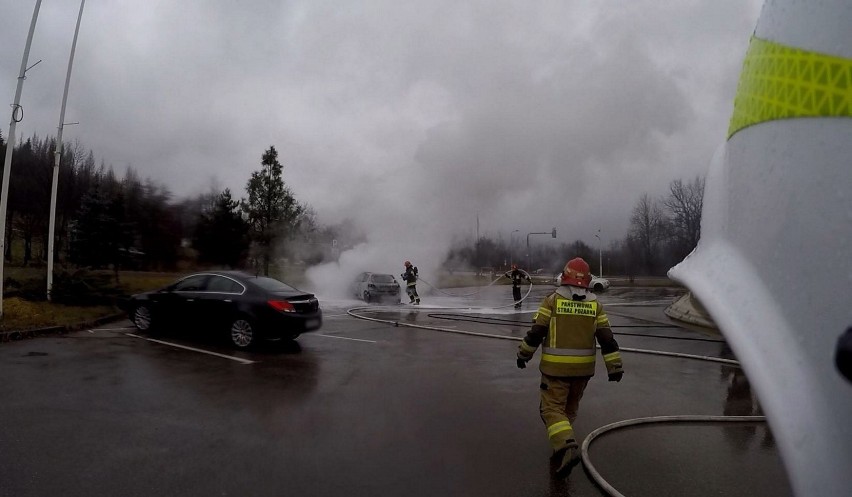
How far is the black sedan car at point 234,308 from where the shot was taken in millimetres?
8445

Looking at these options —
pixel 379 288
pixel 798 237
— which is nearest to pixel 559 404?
pixel 798 237

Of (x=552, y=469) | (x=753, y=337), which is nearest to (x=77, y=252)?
(x=552, y=469)

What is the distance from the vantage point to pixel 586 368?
13.1 feet

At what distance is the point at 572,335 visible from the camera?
13.1ft

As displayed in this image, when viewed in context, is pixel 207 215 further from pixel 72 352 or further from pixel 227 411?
pixel 227 411

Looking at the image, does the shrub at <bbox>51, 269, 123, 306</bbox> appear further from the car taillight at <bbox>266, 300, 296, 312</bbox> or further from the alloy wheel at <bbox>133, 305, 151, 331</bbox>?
the car taillight at <bbox>266, 300, 296, 312</bbox>

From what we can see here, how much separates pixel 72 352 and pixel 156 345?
1173 mm

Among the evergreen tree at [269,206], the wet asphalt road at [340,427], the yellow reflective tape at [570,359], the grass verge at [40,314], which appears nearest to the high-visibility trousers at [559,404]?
the yellow reflective tape at [570,359]

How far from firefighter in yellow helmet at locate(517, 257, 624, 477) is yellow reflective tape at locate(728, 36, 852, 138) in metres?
2.53

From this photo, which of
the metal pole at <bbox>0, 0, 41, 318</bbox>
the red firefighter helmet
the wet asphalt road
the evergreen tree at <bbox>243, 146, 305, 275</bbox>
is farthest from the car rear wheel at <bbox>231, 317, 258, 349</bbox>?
the evergreen tree at <bbox>243, 146, 305, 275</bbox>

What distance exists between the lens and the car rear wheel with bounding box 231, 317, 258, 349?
846 cm

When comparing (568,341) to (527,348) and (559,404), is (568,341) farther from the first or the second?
(559,404)

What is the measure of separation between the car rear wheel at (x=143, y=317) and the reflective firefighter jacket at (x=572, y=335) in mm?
8388

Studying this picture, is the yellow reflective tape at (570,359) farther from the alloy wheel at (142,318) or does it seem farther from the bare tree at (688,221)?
the alloy wheel at (142,318)
